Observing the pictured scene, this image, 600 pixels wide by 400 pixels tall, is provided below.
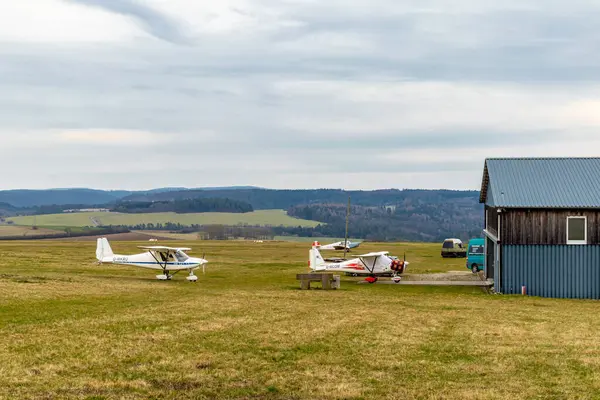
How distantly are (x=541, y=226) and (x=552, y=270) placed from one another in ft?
8.30

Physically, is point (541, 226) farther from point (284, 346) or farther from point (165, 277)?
point (284, 346)

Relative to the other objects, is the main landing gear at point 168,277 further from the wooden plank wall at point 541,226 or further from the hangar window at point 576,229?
the hangar window at point 576,229

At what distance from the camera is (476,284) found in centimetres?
4322

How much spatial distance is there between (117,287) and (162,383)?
851 inches

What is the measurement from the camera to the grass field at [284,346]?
1391 cm

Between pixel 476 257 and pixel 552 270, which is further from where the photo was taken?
pixel 476 257

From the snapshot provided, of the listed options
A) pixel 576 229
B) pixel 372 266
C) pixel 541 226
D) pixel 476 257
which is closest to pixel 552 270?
pixel 541 226

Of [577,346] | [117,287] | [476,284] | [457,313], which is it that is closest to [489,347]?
[577,346]

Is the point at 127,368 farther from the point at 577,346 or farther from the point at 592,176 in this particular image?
the point at 592,176

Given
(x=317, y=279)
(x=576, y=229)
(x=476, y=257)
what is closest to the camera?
→ (x=317, y=279)

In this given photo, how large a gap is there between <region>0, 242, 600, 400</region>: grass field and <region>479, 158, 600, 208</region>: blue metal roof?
8380 mm

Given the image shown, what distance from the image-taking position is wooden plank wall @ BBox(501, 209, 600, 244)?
3912 centimetres

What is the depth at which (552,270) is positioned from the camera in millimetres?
38938

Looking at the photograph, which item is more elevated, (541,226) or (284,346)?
(541,226)
